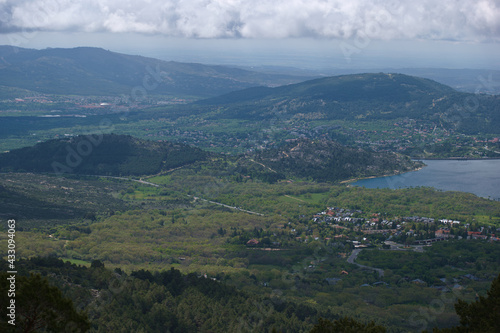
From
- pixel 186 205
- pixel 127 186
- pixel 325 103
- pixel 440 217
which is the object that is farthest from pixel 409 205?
pixel 325 103

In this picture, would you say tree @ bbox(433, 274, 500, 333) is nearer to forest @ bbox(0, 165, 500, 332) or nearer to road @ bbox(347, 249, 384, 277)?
forest @ bbox(0, 165, 500, 332)

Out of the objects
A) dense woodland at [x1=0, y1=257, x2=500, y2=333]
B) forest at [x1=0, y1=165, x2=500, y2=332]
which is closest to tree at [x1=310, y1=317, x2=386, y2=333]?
dense woodland at [x1=0, y1=257, x2=500, y2=333]

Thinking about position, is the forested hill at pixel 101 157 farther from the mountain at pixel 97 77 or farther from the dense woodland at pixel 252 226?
the mountain at pixel 97 77

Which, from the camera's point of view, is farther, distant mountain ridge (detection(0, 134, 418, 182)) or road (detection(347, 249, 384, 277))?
distant mountain ridge (detection(0, 134, 418, 182))

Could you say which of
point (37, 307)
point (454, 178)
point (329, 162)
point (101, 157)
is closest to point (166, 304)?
point (37, 307)

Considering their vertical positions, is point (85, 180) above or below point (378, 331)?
below

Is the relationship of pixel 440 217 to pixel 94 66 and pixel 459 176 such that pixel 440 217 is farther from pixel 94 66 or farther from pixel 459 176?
pixel 94 66

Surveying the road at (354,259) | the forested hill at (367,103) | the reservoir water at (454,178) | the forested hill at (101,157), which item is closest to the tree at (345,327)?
the road at (354,259)
